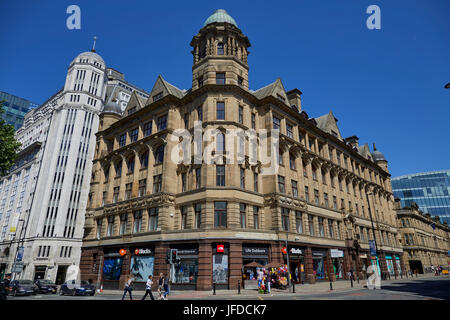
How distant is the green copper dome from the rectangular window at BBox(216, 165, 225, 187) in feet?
67.3

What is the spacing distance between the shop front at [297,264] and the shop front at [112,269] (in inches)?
813

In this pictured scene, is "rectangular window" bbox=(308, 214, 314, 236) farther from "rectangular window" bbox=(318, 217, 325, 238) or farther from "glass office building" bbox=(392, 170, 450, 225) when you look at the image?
"glass office building" bbox=(392, 170, 450, 225)

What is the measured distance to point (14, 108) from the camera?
148 meters

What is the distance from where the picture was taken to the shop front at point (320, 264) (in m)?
35.7

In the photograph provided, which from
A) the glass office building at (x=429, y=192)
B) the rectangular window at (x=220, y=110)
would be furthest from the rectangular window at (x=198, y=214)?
the glass office building at (x=429, y=192)

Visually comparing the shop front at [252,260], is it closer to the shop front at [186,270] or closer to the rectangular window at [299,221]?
the shop front at [186,270]

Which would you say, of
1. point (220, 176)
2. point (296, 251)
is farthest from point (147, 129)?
point (296, 251)

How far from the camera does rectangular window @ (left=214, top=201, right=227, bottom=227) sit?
28516mm

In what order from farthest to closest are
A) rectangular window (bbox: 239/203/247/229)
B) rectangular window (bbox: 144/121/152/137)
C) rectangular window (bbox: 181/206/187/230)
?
1. rectangular window (bbox: 144/121/152/137)
2. rectangular window (bbox: 181/206/187/230)
3. rectangular window (bbox: 239/203/247/229)

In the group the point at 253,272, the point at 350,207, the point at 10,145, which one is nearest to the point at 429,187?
the point at 350,207

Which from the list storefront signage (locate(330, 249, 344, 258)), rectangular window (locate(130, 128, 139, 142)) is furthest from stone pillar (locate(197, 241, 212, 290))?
rectangular window (locate(130, 128, 139, 142))

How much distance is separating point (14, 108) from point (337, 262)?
172009 mm
